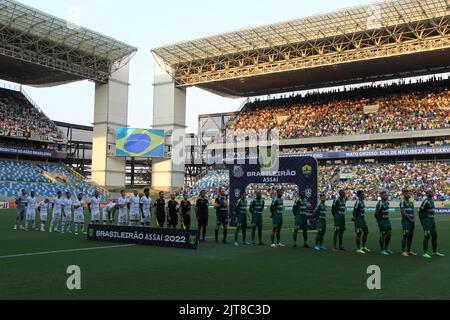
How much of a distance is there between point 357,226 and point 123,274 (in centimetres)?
799

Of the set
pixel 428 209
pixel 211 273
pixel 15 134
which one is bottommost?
pixel 211 273

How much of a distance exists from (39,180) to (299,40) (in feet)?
112

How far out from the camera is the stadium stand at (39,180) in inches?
2025

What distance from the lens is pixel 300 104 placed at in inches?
2616

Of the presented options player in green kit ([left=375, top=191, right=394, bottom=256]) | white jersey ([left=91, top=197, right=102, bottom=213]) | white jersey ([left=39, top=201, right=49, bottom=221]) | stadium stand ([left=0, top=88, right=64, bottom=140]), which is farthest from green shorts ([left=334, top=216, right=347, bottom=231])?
stadium stand ([left=0, top=88, right=64, bottom=140])

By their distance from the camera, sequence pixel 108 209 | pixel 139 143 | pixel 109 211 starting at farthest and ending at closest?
pixel 139 143
pixel 109 211
pixel 108 209

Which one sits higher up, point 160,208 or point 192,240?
point 160,208

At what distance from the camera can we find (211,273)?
11094 millimetres

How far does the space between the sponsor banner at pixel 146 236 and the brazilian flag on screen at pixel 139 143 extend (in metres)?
41.9

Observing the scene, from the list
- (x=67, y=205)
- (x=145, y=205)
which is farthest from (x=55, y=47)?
(x=145, y=205)

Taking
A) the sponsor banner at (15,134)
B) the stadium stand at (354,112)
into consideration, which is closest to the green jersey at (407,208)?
the stadium stand at (354,112)

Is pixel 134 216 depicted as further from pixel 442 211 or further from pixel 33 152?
pixel 33 152

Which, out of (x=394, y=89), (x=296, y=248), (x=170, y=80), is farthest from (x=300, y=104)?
(x=296, y=248)

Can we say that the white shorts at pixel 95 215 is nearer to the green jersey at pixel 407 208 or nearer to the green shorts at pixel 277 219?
the green shorts at pixel 277 219
